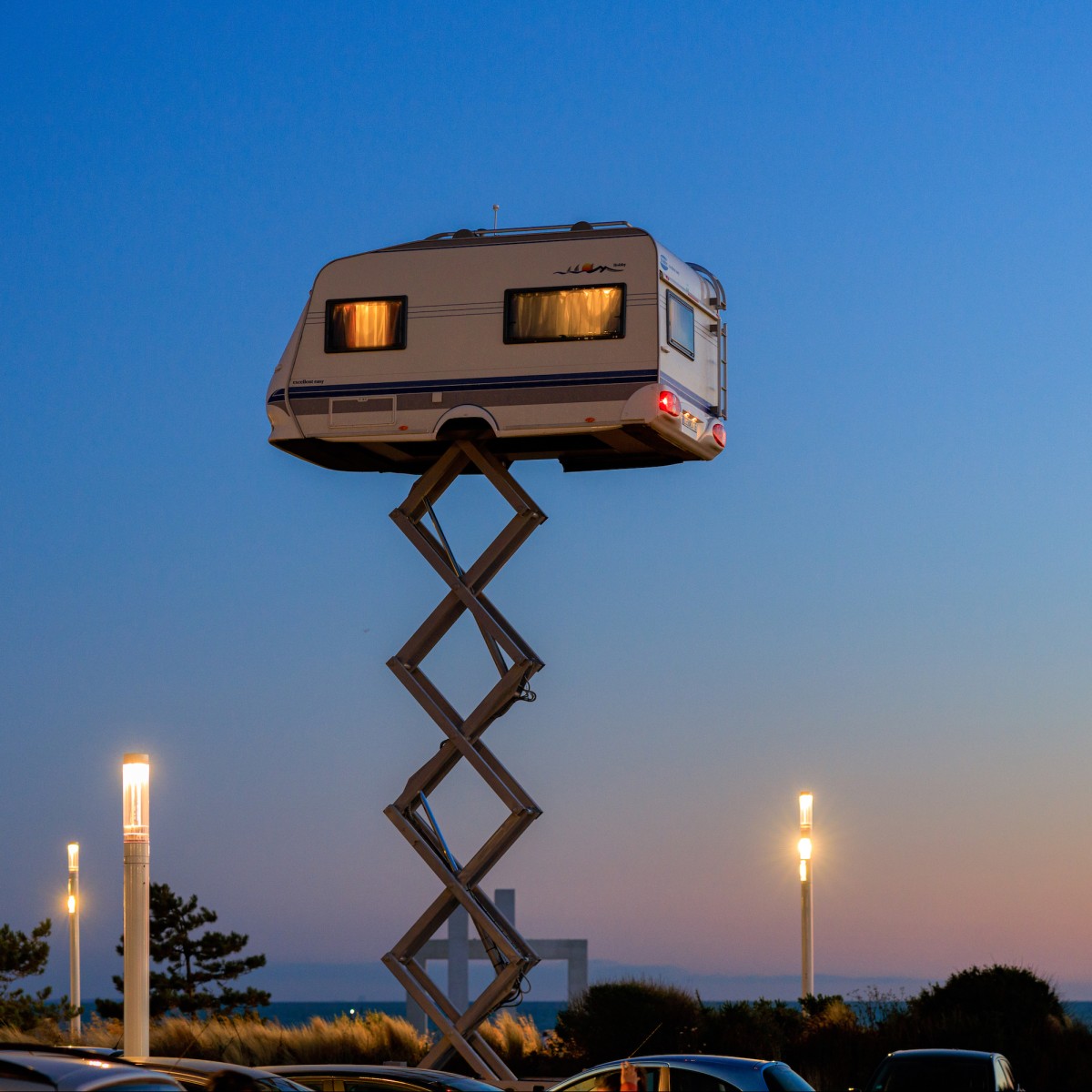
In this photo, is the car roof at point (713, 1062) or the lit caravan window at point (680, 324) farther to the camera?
the lit caravan window at point (680, 324)

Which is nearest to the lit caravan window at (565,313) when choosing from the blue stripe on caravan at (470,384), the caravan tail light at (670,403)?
the blue stripe on caravan at (470,384)

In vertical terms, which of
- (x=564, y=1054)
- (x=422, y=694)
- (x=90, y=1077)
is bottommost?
(x=564, y=1054)

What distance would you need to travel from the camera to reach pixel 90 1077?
8156mm

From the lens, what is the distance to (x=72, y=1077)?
26.7ft

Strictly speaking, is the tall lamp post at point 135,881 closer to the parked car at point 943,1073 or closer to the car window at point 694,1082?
the car window at point 694,1082

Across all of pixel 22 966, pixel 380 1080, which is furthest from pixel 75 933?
pixel 380 1080

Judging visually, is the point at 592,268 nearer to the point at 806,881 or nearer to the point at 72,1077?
the point at 806,881

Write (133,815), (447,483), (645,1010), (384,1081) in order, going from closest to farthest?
(133,815) < (384,1081) < (447,483) < (645,1010)

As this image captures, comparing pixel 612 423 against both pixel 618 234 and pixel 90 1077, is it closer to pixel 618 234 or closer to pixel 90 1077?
pixel 618 234

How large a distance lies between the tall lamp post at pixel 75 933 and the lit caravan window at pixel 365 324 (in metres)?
13.7

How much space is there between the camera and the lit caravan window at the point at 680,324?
82.5ft

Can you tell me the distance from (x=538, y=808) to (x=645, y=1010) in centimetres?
580

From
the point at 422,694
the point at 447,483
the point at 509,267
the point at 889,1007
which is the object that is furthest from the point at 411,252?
the point at 889,1007

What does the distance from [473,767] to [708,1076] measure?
10323 mm
